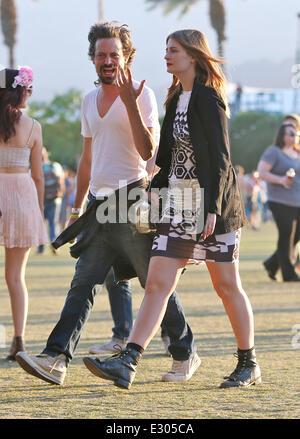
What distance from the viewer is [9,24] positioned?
126ft

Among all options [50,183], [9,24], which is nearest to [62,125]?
[9,24]

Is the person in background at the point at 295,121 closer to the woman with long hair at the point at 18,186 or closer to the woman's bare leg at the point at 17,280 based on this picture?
the woman with long hair at the point at 18,186

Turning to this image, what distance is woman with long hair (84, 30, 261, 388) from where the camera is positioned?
16.3 feet

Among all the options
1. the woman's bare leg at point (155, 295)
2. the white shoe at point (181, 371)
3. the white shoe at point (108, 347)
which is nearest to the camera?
the woman's bare leg at point (155, 295)

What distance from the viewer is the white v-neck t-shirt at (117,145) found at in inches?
212

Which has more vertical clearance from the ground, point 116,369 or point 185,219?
point 185,219

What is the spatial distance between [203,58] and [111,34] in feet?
1.94

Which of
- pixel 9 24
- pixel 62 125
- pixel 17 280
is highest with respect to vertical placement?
pixel 9 24

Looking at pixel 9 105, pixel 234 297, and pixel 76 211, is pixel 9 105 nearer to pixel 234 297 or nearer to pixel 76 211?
pixel 76 211

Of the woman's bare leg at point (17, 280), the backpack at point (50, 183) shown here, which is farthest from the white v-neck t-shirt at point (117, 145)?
the backpack at point (50, 183)

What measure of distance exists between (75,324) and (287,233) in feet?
21.6

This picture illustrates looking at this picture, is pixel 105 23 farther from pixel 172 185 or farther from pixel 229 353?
pixel 229 353

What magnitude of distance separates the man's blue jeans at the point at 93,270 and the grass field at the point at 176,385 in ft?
0.99

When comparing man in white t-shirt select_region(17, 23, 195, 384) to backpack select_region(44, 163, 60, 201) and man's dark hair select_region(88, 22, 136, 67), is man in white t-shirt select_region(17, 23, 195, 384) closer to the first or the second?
man's dark hair select_region(88, 22, 136, 67)
